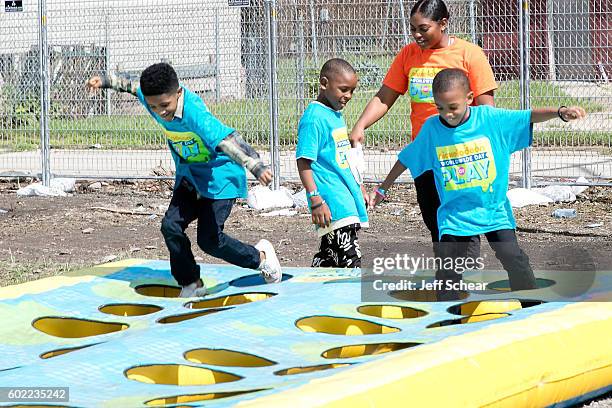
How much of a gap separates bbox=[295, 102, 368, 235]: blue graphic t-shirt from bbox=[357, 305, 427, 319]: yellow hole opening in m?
0.82

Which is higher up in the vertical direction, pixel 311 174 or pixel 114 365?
pixel 311 174

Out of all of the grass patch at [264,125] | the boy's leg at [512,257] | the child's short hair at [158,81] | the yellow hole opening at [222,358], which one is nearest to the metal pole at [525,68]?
the grass patch at [264,125]

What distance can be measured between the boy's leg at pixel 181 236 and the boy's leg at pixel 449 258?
1469 mm

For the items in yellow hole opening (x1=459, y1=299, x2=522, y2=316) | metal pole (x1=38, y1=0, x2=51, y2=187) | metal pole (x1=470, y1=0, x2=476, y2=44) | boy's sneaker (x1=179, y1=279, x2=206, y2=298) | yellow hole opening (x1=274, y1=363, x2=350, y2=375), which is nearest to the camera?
yellow hole opening (x1=274, y1=363, x2=350, y2=375)

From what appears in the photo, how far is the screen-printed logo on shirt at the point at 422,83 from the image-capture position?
6949mm

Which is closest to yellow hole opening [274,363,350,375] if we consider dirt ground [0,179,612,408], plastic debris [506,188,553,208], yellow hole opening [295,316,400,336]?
yellow hole opening [295,316,400,336]

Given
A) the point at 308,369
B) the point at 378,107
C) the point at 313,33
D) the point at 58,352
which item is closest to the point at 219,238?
the point at 378,107

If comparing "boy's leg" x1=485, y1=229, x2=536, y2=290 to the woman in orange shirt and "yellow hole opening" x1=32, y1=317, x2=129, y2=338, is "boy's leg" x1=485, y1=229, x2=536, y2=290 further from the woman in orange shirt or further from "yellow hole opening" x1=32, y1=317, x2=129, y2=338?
"yellow hole opening" x1=32, y1=317, x2=129, y2=338

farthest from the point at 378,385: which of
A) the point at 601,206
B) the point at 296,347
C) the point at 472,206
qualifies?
the point at 601,206

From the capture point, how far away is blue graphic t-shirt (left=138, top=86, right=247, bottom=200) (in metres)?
6.77

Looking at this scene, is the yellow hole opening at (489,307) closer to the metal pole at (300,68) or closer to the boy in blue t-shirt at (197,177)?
the boy in blue t-shirt at (197,177)

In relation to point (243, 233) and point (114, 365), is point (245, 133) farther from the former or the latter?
point (114, 365)

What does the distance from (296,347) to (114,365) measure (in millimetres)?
857

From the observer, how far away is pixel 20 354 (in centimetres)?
572
